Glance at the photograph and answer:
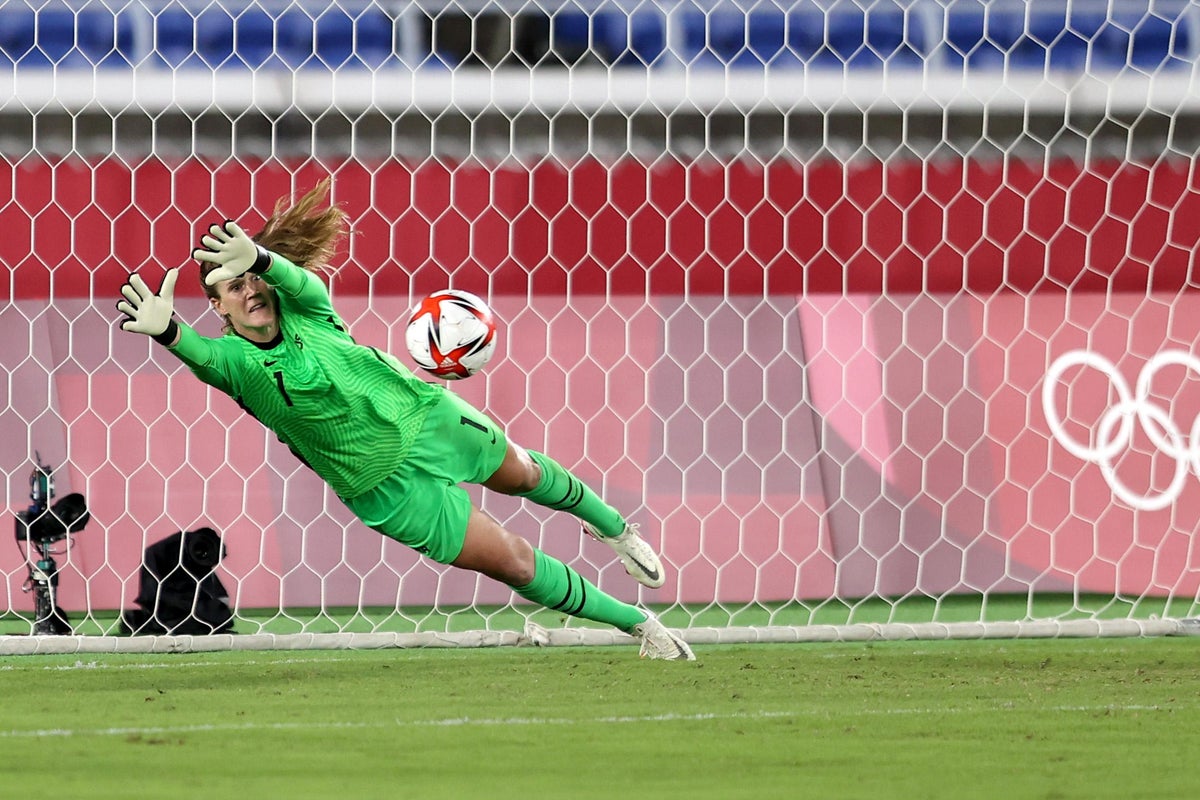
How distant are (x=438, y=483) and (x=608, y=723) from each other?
99 cm

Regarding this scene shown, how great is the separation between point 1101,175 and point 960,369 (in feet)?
2.60

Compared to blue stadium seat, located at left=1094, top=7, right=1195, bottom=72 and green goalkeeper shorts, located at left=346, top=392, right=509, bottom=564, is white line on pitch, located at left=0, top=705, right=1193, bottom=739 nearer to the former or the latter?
green goalkeeper shorts, located at left=346, top=392, right=509, bottom=564

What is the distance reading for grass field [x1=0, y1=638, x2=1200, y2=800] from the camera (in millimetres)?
2375

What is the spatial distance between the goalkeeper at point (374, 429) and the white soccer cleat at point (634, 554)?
0.50ft

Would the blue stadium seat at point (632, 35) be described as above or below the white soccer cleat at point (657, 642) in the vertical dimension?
above

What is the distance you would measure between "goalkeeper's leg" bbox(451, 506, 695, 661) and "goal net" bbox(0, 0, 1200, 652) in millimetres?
1028

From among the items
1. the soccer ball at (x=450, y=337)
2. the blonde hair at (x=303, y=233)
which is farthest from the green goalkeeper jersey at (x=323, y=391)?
the blonde hair at (x=303, y=233)

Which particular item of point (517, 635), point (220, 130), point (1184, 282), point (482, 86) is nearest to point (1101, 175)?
point (1184, 282)

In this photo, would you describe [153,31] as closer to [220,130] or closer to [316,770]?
[220,130]

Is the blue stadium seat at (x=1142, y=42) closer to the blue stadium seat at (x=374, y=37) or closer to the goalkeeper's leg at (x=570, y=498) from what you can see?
the blue stadium seat at (x=374, y=37)

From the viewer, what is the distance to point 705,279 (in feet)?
16.7

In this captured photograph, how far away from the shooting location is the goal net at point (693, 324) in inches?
193

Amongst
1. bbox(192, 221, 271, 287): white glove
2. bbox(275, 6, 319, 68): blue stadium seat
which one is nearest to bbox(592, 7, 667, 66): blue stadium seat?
bbox(275, 6, 319, 68): blue stadium seat

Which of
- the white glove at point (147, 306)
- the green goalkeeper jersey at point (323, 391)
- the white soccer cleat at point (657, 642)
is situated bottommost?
the white soccer cleat at point (657, 642)
